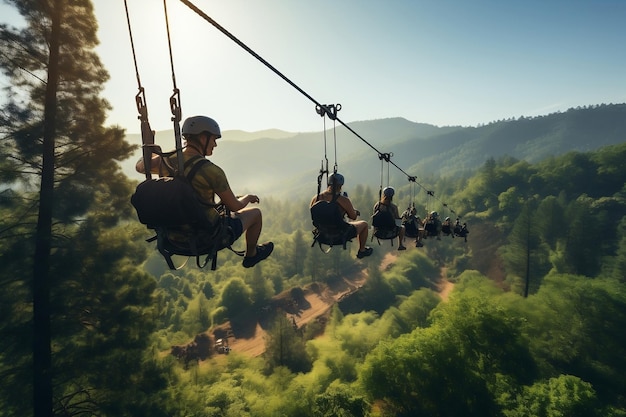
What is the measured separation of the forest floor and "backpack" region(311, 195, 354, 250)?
1443 inches

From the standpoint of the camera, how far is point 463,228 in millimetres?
26297

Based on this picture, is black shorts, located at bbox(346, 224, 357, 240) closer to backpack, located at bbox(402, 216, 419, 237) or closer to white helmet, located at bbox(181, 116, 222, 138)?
white helmet, located at bbox(181, 116, 222, 138)

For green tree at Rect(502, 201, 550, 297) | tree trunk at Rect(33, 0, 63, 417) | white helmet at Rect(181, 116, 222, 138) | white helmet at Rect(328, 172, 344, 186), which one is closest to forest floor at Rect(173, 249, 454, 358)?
green tree at Rect(502, 201, 550, 297)

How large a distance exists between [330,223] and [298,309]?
49749mm

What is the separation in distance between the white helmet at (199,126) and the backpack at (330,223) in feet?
10.5

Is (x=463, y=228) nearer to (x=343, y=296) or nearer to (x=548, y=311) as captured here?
(x=548, y=311)

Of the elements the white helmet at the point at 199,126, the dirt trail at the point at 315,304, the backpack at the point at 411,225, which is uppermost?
the white helmet at the point at 199,126

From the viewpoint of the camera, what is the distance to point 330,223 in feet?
22.6

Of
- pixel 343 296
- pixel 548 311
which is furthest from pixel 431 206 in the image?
pixel 548 311

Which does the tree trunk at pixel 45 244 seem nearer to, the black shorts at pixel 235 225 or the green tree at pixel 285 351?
the black shorts at pixel 235 225

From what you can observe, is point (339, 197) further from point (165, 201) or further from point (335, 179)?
point (165, 201)

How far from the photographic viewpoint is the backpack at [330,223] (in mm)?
6793

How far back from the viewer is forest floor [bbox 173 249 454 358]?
42.7 m

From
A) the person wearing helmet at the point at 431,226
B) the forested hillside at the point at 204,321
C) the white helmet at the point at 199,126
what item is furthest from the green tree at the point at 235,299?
the white helmet at the point at 199,126
